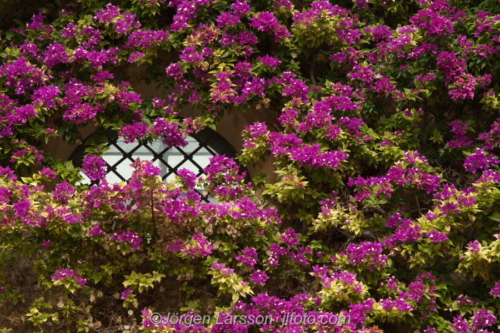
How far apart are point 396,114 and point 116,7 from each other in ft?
6.99

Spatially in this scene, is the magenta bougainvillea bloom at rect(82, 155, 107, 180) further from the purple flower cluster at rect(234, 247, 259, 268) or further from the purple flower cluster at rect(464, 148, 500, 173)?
the purple flower cluster at rect(464, 148, 500, 173)

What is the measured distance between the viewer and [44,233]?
17.9 ft

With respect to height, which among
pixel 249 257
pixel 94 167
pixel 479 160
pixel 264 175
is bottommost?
pixel 249 257

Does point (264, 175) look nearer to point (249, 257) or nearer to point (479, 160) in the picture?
point (249, 257)

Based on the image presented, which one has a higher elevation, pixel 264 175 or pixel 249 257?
pixel 264 175

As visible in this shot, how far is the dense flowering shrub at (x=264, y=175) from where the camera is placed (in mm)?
5445

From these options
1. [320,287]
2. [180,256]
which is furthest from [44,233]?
[320,287]

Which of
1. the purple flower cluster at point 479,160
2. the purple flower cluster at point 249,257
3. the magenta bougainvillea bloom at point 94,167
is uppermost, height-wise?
the purple flower cluster at point 479,160

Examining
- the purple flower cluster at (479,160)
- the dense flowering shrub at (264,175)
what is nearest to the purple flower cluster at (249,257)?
the dense flowering shrub at (264,175)

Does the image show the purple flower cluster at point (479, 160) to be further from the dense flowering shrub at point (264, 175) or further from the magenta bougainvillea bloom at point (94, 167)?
the magenta bougainvillea bloom at point (94, 167)

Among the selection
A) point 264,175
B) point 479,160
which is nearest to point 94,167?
point 264,175

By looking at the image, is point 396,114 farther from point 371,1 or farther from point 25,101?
point 25,101

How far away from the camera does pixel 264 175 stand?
5.93 metres

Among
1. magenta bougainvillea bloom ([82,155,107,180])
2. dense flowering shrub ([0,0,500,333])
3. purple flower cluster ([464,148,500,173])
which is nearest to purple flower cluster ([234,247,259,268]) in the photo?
dense flowering shrub ([0,0,500,333])
